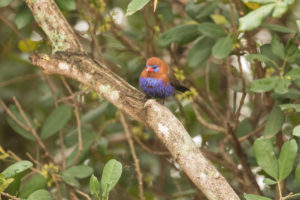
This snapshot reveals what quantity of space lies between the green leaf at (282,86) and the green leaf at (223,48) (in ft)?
1.15

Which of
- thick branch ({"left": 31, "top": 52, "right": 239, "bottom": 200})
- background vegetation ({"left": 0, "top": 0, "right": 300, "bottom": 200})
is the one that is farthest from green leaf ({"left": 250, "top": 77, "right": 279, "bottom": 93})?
thick branch ({"left": 31, "top": 52, "right": 239, "bottom": 200})

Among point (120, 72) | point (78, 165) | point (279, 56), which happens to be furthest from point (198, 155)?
point (120, 72)

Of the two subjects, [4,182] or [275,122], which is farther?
[275,122]

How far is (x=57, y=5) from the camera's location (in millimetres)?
2680

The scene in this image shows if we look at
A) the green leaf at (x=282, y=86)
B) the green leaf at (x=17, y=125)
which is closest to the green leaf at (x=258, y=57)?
the green leaf at (x=282, y=86)

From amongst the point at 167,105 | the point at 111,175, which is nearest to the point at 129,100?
the point at 111,175

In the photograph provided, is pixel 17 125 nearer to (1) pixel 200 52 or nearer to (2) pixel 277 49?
(1) pixel 200 52

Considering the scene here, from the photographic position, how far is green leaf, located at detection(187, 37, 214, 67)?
3047 mm

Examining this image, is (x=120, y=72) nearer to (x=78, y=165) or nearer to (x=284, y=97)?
(x=78, y=165)

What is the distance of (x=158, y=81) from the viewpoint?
294cm

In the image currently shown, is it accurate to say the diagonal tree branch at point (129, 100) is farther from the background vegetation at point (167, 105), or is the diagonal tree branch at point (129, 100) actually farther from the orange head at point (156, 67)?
the orange head at point (156, 67)

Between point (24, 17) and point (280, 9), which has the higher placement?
point (24, 17)

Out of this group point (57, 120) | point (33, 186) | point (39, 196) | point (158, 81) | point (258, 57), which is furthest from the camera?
point (57, 120)

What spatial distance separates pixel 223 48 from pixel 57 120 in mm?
1169
